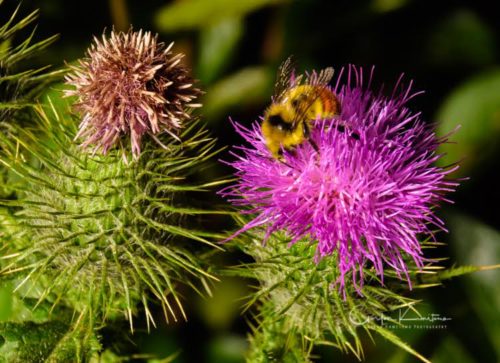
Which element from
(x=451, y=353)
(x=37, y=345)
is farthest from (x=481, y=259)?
(x=37, y=345)

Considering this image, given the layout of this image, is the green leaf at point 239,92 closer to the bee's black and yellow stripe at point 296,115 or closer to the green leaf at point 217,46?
the green leaf at point 217,46

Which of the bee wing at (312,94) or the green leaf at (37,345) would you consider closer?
the green leaf at (37,345)

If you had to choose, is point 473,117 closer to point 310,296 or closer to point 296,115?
point 296,115

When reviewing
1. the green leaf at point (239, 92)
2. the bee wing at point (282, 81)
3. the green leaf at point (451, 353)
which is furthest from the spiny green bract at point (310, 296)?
the green leaf at point (239, 92)

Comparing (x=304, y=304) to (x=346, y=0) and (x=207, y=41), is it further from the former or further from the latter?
(x=346, y=0)

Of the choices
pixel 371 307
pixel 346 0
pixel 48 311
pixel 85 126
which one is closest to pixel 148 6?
pixel 346 0

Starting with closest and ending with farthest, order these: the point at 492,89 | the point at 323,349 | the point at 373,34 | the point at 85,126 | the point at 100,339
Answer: the point at 85,126, the point at 100,339, the point at 323,349, the point at 492,89, the point at 373,34
